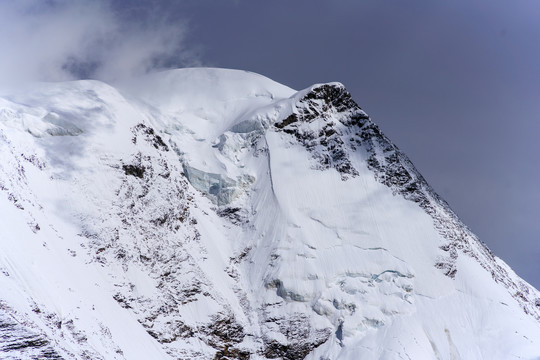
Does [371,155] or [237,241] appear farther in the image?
[371,155]

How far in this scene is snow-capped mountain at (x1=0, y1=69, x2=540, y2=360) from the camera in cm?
11875

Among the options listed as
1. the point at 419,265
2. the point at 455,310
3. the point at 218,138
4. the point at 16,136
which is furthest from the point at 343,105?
the point at 16,136

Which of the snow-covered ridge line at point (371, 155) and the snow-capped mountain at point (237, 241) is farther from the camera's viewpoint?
the snow-covered ridge line at point (371, 155)

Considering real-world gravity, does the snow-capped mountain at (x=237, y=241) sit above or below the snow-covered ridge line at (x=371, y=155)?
below

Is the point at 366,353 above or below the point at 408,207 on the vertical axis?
below

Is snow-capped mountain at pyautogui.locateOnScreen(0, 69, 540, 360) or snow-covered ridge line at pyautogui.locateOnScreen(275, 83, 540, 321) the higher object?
snow-covered ridge line at pyautogui.locateOnScreen(275, 83, 540, 321)

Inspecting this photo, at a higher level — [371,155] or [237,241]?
[371,155]

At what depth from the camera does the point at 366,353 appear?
12450 cm

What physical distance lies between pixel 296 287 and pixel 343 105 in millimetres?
50631

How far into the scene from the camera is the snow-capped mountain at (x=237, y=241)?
119 metres

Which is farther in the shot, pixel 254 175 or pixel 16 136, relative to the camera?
pixel 254 175

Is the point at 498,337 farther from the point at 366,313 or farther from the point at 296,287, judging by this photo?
the point at 296,287

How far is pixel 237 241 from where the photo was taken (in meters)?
146

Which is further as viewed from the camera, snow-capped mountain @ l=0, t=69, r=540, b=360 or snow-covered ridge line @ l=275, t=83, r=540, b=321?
snow-covered ridge line @ l=275, t=83, r=540, b=321
